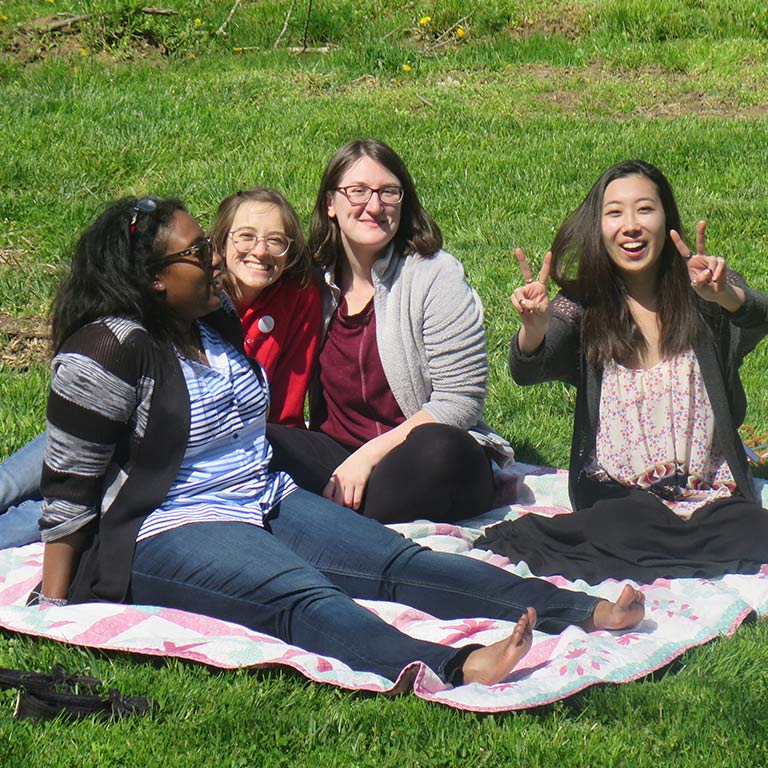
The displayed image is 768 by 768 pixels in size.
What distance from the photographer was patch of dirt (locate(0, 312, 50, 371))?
20.0 ft

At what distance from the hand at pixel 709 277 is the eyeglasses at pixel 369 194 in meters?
1.03

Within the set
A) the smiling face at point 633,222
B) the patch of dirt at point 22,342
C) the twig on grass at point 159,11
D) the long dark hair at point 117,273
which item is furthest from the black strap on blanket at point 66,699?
the twig on grass at point 159,11

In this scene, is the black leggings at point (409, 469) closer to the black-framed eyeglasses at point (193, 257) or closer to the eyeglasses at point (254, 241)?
the eyeglasses at point (254, 241)

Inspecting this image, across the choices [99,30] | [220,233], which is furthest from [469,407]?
→ [99,30]

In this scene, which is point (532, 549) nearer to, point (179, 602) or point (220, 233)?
point (179, 602)

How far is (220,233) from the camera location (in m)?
4.51

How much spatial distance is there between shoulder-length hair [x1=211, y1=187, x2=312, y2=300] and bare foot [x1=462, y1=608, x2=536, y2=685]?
5.96ft

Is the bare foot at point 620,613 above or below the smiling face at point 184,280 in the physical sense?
below

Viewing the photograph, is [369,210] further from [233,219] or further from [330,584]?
[330,584]

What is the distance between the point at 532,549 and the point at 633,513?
0.37 metres

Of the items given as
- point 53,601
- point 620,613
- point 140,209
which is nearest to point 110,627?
point 53,601

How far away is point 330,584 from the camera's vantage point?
3520mm

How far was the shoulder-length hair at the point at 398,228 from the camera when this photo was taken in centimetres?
454

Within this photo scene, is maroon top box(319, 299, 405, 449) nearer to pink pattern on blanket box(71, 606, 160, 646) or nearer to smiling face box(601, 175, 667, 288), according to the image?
smiling face box(601, 175, 667, 288)
